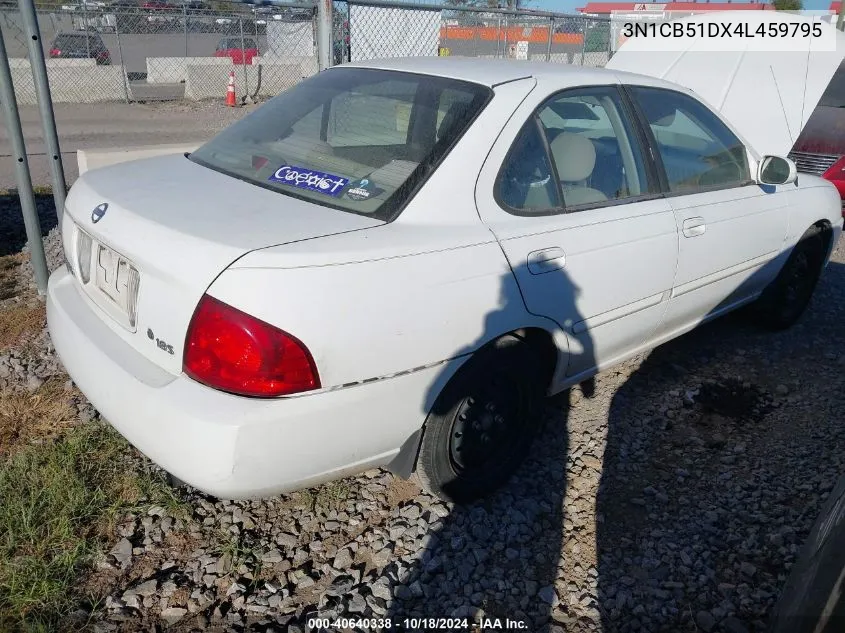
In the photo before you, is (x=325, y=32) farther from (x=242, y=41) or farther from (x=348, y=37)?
(x=242, y=41)

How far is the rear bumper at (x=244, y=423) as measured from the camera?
2016mm

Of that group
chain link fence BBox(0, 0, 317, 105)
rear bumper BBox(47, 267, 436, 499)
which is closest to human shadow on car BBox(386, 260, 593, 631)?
rear bumper BBox(47, 267, 436, 499)

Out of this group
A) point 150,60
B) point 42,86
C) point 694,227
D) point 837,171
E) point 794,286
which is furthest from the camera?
point 150,60

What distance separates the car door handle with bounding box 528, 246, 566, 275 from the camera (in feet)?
8.41

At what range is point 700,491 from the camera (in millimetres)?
3057

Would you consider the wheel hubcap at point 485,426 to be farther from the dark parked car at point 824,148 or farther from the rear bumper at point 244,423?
the dark parked car at point 824,148

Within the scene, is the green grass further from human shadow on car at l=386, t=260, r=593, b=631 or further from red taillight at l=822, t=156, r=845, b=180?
red taillight at l=822, t=156, r=845, b=180

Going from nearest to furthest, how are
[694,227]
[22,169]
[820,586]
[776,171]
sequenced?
[820,586]
[694,227]
[776,171]
[22,169]

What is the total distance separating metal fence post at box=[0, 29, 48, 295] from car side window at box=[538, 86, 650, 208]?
3.11 meters

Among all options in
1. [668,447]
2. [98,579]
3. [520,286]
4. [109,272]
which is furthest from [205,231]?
[668,447]

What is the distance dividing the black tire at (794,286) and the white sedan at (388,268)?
41.2 inches

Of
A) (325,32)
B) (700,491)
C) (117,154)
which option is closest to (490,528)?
(700,491)

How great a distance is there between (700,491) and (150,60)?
20398mm

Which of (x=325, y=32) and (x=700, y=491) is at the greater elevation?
(x=325, y=32)
